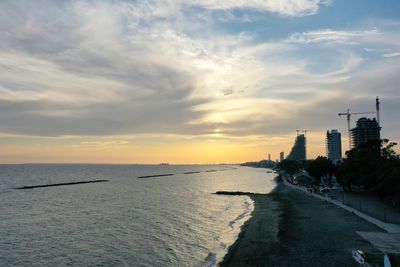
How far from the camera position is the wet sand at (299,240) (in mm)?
33250

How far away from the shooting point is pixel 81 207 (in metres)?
79.1

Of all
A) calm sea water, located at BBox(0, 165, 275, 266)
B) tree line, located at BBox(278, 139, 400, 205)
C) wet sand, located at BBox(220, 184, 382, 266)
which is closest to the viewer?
wet sand, located at BBox(220, 184, 382, 266)

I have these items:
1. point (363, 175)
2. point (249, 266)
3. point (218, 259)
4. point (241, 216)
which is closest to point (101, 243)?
point (218, 259)

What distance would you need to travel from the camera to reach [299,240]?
41094 mm

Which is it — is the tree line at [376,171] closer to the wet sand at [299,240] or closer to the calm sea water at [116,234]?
the wet sand at [299,240]

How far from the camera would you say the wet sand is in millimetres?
33250

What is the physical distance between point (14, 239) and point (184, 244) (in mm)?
21345

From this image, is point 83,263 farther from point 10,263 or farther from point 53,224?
point 53,224

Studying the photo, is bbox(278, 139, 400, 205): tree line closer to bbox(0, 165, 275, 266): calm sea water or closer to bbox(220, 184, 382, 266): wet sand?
bbox(220, 184, 382, 266): wet sand

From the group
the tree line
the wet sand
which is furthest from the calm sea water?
the tree line

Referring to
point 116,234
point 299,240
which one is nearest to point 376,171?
point 299,240

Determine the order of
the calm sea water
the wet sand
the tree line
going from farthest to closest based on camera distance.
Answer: the tree line → the calm sea water → the wet sand

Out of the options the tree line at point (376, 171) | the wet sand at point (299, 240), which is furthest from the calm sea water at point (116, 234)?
the tree line at point (376, 171)

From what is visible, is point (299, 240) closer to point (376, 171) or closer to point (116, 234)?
point (116, 234)
